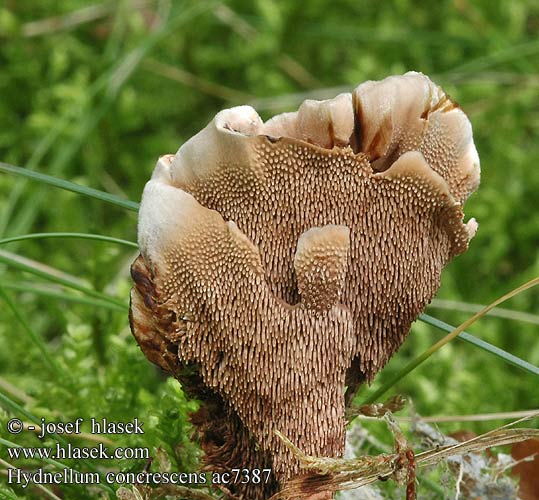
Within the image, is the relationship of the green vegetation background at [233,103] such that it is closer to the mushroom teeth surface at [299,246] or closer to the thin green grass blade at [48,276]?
the thin green grass blade at [48,276]

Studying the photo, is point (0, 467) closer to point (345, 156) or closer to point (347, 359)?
point (347, 359)

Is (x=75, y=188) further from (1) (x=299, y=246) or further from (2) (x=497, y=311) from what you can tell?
(2) (x=497, y=311)

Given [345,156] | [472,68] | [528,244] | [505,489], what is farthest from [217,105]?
[345,156]

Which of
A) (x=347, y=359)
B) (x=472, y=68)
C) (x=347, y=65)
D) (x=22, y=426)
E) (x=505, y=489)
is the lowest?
(x=505, y=489)
